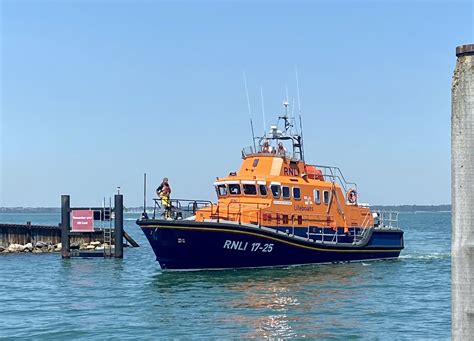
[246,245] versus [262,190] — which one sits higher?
[262,190]

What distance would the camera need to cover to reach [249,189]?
24.6 metres

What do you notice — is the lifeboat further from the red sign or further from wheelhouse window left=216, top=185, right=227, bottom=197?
the red sign

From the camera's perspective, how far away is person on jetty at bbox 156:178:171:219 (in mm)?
23609

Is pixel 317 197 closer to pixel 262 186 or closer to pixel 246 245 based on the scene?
pixel 262 186

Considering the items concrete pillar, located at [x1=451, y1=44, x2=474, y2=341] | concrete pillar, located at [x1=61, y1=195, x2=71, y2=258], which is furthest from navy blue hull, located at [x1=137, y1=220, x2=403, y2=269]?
concrete pillar, located at [x1=451, y1=44, x2=474, y2=341]

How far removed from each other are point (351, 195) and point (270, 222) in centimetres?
474

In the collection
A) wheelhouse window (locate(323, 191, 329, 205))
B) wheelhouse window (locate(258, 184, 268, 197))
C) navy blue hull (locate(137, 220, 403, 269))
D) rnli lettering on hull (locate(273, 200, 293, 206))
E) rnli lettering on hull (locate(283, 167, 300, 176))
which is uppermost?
rnli lettering on hull (locate(283, 167, 300, 176))

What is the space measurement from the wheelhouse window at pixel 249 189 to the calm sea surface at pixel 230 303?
2.68m

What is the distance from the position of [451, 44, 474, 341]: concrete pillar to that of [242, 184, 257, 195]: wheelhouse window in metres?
20.4

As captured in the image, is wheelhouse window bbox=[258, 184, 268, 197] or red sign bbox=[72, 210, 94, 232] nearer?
wheelhouse window bbox=[258, 184, 268, 197]

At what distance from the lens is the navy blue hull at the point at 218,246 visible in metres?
22.4

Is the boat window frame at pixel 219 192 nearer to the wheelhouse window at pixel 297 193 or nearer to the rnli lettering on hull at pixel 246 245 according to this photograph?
the wheelhouse window at pixel 297 193

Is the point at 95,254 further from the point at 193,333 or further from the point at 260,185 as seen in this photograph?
the point at 193,333

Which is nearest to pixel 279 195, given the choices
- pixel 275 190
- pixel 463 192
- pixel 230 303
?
pixel 275 190
